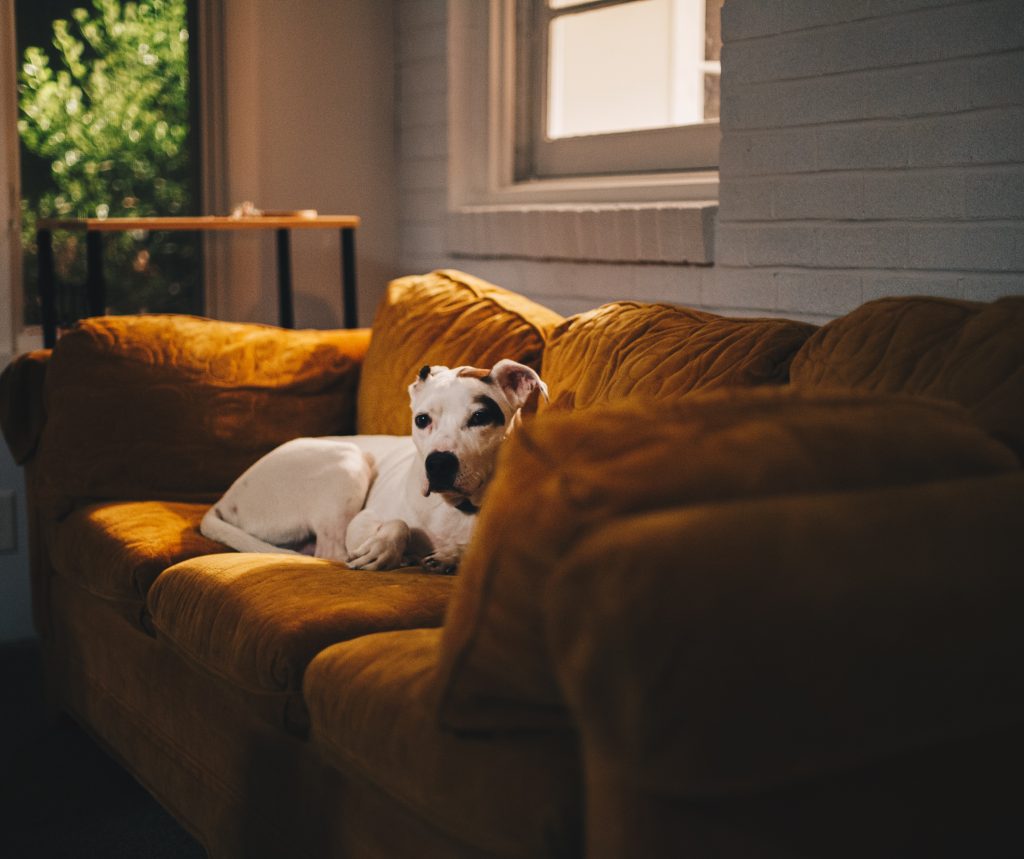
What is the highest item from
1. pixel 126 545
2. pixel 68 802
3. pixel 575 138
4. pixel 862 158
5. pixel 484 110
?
pixel 484 110

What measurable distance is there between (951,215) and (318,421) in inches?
61.6

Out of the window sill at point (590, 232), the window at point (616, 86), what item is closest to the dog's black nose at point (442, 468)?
the window sill at point (590, 232)

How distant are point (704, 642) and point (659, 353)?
3.93 ft

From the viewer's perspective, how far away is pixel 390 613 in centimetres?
192

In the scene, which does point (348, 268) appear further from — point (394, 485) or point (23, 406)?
point (394, 485)

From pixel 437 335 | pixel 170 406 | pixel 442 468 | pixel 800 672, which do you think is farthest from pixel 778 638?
pixel 170 406

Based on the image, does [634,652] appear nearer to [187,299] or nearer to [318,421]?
[318,421]

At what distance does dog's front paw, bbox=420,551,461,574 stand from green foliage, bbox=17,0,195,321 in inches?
88.2

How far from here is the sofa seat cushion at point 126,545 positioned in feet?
7.88

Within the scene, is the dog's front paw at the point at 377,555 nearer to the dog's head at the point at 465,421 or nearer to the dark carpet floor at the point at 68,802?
the dog's head at the point at 465,421

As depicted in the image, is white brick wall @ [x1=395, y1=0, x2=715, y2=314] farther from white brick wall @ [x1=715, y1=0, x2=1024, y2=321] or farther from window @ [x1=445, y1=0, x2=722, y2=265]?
white brick wall @ [x1=715, y1=0, x2=1024, y2=321]

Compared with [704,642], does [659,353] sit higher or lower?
higher

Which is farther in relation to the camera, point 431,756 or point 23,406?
point 23,406

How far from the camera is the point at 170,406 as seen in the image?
2.95 metres
